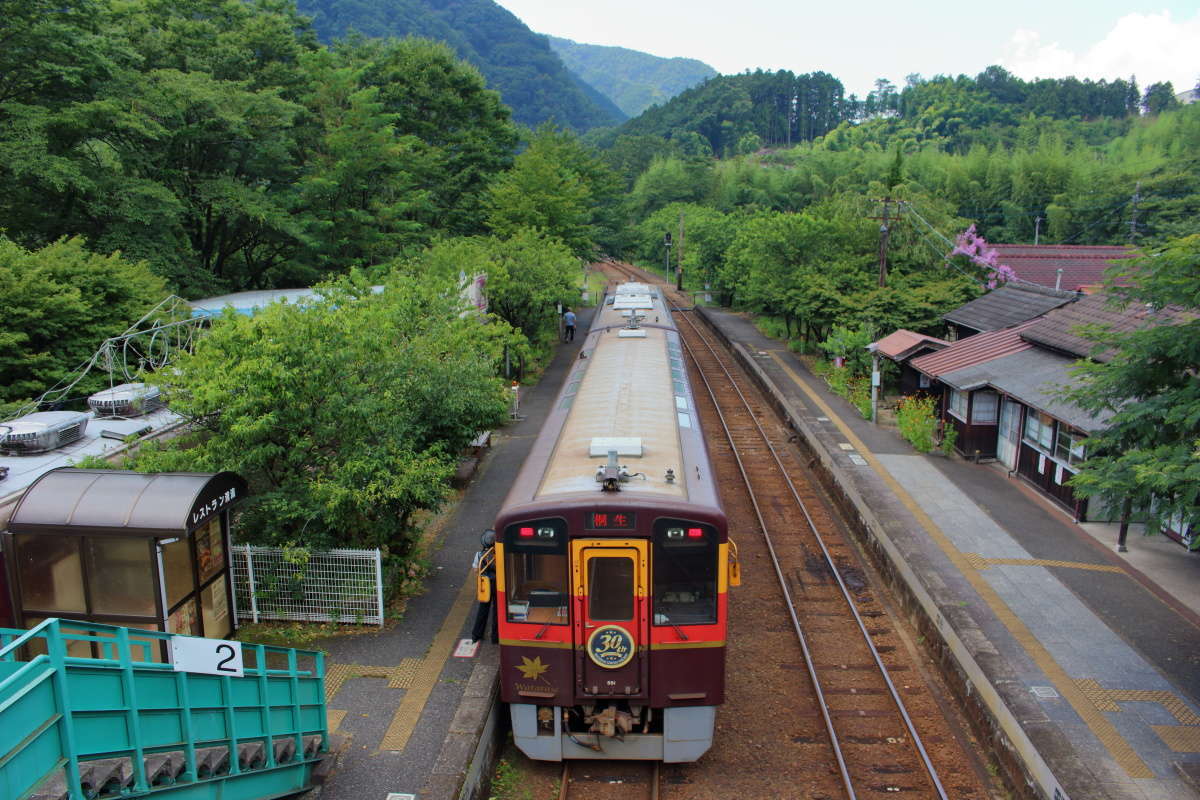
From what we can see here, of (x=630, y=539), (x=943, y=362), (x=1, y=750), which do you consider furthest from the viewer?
(x=943, y=362)

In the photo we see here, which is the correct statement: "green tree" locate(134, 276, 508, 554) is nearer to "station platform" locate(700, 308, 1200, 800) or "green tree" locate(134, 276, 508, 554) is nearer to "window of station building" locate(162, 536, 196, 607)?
"window of station building" locate(162, 536, 196, 607)

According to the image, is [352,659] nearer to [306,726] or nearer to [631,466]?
[306,726]

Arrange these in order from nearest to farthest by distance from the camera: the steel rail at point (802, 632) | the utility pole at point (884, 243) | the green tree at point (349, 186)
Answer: the steel rail at point (802, 632)
the utility pole at point (884, 243)
the green tree at point (349, 186)

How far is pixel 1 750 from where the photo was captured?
11.6 ft

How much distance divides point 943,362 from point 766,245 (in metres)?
10.5

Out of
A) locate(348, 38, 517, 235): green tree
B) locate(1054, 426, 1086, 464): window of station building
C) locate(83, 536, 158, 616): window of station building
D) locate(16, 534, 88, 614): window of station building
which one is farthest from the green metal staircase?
A: locate(348, 38, 517, 235): green tree

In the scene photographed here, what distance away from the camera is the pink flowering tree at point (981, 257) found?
82.9ft

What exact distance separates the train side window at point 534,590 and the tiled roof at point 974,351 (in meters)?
13.7

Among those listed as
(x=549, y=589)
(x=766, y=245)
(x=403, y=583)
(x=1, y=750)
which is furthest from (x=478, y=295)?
(x=1, y=750)

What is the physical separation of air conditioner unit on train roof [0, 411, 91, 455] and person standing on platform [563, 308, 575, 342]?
2169cm

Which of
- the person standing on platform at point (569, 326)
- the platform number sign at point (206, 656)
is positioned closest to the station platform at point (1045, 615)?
the platform number sign at point (206, 656)

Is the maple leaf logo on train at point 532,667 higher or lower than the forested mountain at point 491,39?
lower

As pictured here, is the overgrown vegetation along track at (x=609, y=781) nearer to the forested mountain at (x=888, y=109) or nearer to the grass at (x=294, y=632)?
the grass at (x=294, y=632)

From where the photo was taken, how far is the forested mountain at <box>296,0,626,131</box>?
404 ft
